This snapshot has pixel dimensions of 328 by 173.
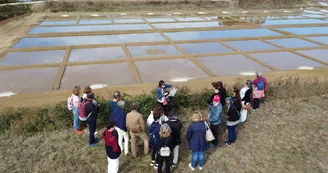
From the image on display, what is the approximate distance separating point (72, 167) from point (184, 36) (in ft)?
38.9

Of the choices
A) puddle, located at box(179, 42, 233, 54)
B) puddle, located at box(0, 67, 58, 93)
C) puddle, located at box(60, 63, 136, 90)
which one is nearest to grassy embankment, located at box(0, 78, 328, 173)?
puddle, located at box(0, 67, 58, 93)

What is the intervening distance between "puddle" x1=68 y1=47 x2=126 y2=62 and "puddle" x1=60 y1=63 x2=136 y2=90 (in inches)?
35.7

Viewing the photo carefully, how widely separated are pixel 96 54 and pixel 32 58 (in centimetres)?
286

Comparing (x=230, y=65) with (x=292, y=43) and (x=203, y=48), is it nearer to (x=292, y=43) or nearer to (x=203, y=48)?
(x=203, y=48)

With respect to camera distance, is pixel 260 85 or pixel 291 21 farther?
pixel 291 21

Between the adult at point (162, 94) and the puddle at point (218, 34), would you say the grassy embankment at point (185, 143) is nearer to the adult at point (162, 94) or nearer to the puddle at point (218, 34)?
the adult at point (162, 94)

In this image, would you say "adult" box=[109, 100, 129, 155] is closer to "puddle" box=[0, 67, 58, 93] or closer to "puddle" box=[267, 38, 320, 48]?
"puddle" box=[0, 67, 58, 93]

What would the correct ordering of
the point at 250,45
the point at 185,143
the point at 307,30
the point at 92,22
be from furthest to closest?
the point at 92,22 < the point at 307,30 < the point at 250,45 < the point at 185,143

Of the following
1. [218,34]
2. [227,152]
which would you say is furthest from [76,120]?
[218,34]

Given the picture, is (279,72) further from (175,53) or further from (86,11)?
(86,11)

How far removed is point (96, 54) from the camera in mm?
12875

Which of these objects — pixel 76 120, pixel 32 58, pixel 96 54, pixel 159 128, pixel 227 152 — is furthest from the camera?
pixel 96 54

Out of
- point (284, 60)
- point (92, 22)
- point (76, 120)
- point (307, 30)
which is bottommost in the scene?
point (76, 120)

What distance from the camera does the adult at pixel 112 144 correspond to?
479 centimetres
